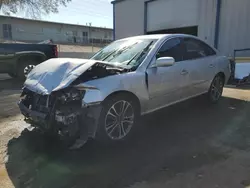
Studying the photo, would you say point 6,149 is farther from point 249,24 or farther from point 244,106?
point 249,24

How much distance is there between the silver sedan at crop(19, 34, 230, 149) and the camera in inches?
135

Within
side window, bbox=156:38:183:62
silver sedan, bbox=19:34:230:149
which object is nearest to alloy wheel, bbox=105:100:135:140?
silver sedan, bbox=19:34:230:149

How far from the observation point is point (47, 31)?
32688 millimetres

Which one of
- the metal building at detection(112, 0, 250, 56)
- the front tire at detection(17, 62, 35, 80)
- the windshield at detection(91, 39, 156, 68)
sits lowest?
the front tire at detection(17, 62, 35, 80)

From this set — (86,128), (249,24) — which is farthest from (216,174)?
(249,24)

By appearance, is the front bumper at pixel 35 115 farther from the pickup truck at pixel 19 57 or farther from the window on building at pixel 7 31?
the window on building at pixel 7 31

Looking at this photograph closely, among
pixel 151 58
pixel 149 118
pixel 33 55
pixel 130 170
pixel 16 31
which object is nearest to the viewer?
pixel 130 170

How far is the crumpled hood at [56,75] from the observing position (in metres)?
3.52

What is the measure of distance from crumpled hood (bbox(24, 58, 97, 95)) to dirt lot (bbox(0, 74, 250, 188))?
2.97ft

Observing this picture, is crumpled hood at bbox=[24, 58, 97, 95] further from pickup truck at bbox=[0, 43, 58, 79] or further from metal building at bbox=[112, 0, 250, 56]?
metal building at bbox=[112, 0, 250, 56]

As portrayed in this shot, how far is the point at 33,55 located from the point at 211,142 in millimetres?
8274

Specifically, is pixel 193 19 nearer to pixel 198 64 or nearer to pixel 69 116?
pixel 198 64

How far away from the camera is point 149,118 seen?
16.6ft

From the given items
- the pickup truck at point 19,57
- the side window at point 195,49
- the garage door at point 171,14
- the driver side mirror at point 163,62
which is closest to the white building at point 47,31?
the garage door at point 171,14
